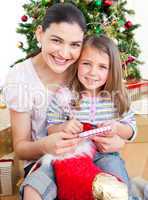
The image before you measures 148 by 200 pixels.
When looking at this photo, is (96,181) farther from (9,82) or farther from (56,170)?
(9,82)

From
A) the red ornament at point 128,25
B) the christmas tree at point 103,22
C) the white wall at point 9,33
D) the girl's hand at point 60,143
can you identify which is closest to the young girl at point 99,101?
the girl's hand at point 60,143

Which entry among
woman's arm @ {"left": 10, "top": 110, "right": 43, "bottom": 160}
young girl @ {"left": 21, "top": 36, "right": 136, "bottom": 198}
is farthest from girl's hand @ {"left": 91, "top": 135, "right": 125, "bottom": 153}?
woman's arm @ {"left": 10, "top": 110, "right": 43, "bottom": 160}

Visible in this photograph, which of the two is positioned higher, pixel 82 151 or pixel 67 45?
pixel 67 45

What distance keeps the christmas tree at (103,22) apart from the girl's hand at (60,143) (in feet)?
4.23

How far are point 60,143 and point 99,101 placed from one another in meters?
0.33

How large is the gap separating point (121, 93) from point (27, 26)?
146cm

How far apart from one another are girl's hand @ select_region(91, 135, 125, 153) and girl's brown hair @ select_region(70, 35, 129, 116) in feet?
0.50

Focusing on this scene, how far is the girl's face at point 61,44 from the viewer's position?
3.83 feet

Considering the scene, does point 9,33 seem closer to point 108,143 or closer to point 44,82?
point 44,82

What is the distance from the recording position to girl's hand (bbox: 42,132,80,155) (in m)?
1.09

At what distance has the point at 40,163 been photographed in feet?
3.92

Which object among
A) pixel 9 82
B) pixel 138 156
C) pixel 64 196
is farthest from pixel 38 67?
pixel 138 156

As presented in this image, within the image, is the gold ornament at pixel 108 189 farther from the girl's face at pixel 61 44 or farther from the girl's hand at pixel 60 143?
the girl's face at pixel 61 44

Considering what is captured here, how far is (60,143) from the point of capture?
1083 mm
